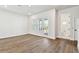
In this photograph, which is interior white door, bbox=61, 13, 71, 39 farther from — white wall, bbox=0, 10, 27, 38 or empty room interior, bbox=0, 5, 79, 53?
white wall, bbox=0, 10, 27, 38

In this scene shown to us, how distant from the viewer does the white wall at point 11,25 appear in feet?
8.35

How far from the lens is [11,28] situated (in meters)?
2.74

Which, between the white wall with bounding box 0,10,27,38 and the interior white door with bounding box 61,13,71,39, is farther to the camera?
the interior white door with bounding box 61,13,71,39

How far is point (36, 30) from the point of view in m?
3.93

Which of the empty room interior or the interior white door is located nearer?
the empty room interior

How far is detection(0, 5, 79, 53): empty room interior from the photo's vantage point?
245cm

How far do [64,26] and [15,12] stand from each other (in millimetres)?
3138

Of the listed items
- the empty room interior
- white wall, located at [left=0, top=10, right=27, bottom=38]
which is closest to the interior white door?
the empty room interior

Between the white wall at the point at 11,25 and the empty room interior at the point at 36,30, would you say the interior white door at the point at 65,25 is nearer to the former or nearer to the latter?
the empty room interior at the point at 36,30

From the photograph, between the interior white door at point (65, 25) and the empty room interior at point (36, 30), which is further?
the interior white door at point (65, 25)

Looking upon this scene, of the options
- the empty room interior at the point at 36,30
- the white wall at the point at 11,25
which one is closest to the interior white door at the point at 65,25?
the empty room interior at the point at 36,30

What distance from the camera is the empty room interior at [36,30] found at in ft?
8.04
